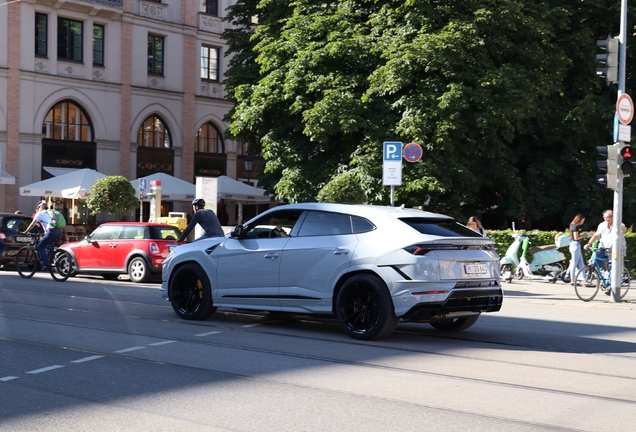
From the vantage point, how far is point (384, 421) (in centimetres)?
629

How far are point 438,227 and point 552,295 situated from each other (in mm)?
9934

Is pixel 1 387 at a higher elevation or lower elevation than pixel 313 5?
lower

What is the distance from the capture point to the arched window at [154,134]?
4575cm

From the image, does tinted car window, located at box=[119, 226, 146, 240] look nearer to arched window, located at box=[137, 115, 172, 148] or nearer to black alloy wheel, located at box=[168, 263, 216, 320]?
black alloy wheel, located at box=[168, 263, 216, 320]

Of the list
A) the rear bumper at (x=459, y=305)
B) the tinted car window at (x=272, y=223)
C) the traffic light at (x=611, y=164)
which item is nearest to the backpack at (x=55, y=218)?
the tinted car window at (x=272, y=223)

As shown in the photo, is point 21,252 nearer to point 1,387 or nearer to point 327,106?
point 327,106

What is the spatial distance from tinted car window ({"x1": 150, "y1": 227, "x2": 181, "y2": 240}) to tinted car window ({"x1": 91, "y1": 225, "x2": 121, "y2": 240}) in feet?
3.07

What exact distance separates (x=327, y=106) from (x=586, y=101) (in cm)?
840

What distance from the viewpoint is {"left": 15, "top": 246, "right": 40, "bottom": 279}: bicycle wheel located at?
20734mm

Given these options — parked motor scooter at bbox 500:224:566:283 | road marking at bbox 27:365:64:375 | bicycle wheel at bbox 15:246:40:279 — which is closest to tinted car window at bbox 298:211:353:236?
road marking at bbox 27:365:64:375

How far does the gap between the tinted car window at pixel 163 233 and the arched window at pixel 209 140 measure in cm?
2742

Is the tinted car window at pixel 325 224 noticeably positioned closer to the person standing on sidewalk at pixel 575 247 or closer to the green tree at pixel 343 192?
the person standing on sidewalk at pixel 575 247

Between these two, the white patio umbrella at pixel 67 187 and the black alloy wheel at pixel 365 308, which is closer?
the black alloy wheel at pixel 365 308

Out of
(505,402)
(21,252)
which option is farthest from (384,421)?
(21,252)
